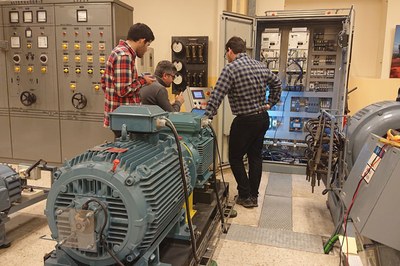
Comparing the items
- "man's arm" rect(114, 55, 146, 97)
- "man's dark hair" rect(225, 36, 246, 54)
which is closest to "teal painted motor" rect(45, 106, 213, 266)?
"man's arm" rect(114, 55, 146, 97)

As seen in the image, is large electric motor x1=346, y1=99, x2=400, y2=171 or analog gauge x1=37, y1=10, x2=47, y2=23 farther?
analog gauge x1=37, y1=10, x2=47, y2=23

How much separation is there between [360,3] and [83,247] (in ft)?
17.4

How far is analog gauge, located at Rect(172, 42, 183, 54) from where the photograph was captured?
15.9 feet

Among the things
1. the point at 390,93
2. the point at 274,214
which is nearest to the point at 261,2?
the point at 390,93

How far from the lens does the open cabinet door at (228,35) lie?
166 inches

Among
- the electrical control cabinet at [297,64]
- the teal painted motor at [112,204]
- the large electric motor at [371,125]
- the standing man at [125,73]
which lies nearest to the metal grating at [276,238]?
the large electric motor at [371,125]

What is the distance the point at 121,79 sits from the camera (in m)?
2.47

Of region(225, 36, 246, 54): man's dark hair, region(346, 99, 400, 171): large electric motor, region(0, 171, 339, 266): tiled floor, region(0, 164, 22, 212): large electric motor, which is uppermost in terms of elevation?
region(225, 36, 246, 54): man's dark hair

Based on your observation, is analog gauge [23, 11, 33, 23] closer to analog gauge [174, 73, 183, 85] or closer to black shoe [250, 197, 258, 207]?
analog gauge [174, 73, 183, 85]

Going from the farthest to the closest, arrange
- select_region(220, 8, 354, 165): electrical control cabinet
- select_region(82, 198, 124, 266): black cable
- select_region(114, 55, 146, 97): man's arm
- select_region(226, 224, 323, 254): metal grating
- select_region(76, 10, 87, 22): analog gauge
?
select_region(220, 8, 354, 165): electrical control cabinet
select_region(76, 10, 87, 22): analog gauge
select_region(226, 224, 323, 254): metal grating
select_region(114, 55, 146, 97): man's arm
select_region(82, 198, 124, 266): black cable

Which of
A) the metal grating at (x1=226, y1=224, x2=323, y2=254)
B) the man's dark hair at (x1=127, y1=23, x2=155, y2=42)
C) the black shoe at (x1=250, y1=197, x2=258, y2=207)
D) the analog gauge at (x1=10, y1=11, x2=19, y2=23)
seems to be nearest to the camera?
the man's dark hair at (x1=127, y1=23, x2=155, y2=42)

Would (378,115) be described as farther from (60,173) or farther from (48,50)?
(48,50)

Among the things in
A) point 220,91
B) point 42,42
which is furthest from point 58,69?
point 220,91

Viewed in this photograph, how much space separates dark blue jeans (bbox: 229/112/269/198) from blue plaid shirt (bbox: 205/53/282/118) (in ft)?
0.32
